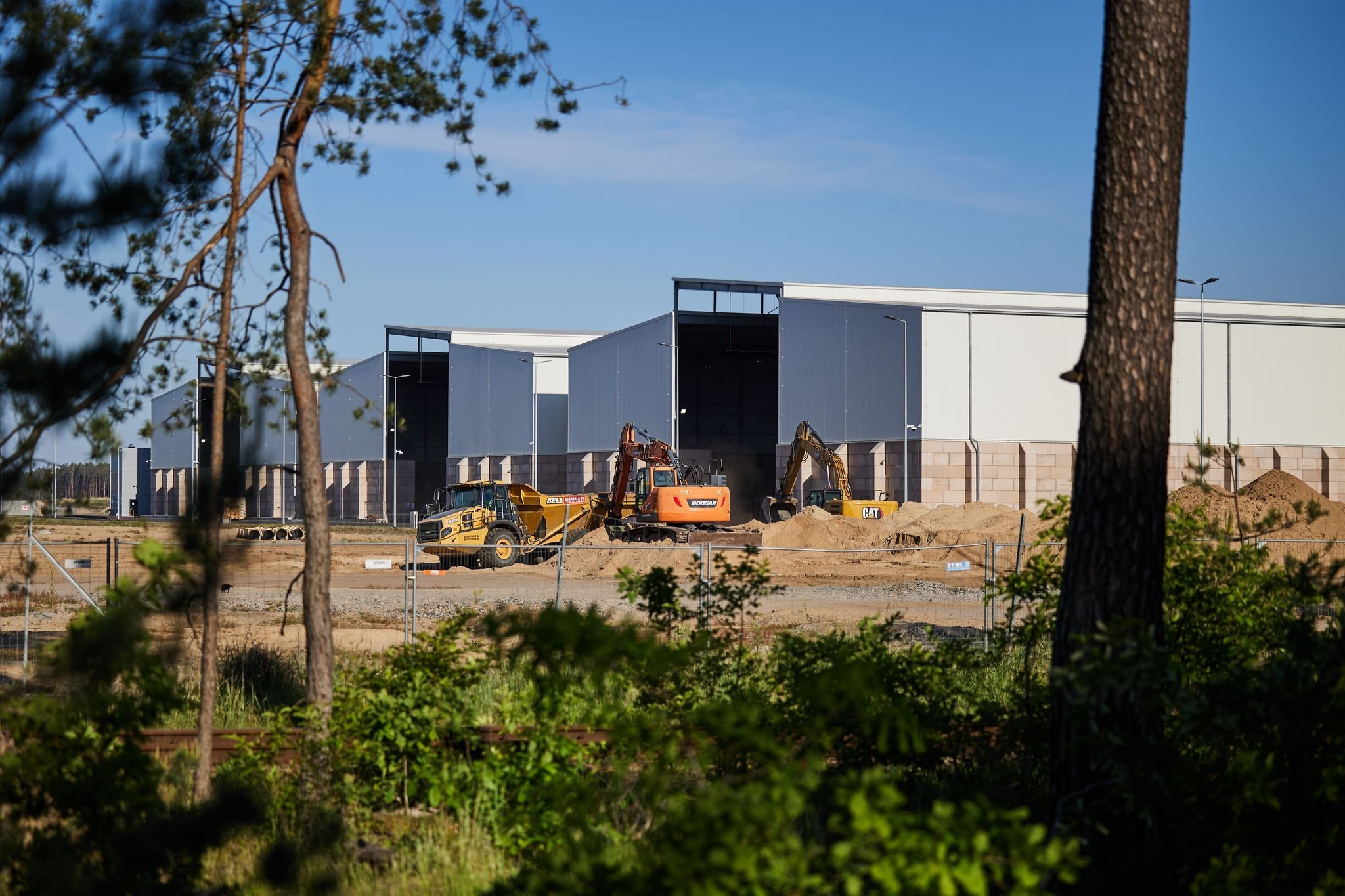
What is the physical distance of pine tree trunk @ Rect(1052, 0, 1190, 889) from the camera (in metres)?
6.47

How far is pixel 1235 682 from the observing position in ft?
18.4

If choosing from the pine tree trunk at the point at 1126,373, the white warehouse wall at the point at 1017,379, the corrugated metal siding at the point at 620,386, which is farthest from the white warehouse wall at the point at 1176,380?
the pine tree trunk at the point at 1126,373

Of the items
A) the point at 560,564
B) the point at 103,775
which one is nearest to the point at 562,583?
the point at 560,564

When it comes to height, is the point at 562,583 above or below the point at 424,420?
below

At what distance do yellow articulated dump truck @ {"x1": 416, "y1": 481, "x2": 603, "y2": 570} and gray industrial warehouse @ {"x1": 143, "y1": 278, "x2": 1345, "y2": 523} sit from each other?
5962 mm

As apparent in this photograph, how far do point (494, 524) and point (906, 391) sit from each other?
17711 millimetres

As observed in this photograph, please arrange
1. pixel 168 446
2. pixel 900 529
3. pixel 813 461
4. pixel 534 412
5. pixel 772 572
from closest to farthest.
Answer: pixel 772 572
pixel 900 529
pixel 813 461
pixel 534 412
pixel 168 446

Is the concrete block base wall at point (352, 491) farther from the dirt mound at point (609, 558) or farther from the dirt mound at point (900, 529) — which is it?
the dirt mound at point (900, 529)

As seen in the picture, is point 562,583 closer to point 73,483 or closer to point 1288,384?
point 73,483

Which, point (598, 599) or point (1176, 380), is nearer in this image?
point (598, 599)

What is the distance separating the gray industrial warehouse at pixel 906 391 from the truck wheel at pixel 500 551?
23.9ft

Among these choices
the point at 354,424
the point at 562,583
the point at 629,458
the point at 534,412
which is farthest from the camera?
the point at 354,424

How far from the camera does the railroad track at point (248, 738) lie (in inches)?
327

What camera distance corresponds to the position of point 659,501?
3741 cm
